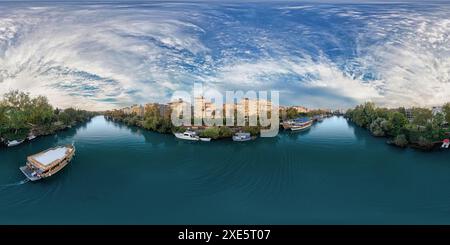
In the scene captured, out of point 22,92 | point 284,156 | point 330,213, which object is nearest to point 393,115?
point 284,156

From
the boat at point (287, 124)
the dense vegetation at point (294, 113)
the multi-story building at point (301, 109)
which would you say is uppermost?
the multi-story building at point (301, 109)

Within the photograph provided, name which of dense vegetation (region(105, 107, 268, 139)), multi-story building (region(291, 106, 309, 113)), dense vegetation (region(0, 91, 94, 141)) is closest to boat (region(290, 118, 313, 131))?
multi-story building (region(291, 106, 309, 113))

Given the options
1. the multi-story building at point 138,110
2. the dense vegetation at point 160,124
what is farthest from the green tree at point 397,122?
the multi-story building at point 138,110

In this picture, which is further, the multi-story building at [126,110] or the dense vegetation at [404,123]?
the multi-story building at [126,110]

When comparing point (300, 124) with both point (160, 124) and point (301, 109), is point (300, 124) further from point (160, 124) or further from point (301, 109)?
point (160, 124)

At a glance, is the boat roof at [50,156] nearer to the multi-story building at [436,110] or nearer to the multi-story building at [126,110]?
the multi-story building at [126,110]

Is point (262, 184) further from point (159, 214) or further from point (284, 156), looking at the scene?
point (159, 214)

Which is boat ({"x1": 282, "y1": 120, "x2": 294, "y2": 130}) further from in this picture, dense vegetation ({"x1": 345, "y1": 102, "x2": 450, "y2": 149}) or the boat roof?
the boat roof
